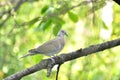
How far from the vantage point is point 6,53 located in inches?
172

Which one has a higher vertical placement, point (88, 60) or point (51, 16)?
point (51, 16)

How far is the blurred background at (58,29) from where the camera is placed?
10.5ft

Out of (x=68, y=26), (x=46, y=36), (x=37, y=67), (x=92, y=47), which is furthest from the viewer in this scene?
(x=68, y=26)

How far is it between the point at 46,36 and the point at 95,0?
3.43 metres

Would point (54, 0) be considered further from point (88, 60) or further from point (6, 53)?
point (88, 60)

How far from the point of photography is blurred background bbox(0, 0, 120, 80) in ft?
10.5

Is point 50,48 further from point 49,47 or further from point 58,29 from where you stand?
point 58,29

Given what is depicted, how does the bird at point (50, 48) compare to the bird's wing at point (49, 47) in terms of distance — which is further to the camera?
the bird's wing at point (49, 47)

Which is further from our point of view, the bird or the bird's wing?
the bird's wing

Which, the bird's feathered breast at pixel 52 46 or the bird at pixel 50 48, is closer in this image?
the bird at pixel 50 48

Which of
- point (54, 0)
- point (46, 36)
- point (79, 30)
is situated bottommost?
point (79, 30)

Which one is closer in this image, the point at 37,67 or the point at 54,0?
the point at 37,67

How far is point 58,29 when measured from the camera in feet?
9.77

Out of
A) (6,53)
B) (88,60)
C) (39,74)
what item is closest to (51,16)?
(39,74)
